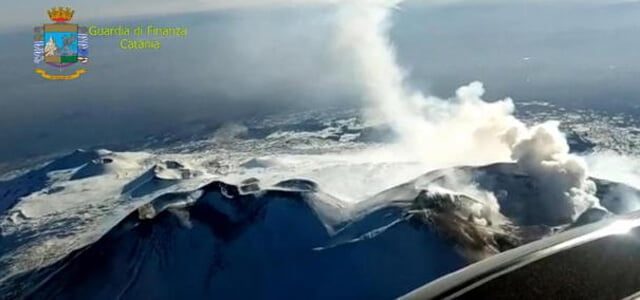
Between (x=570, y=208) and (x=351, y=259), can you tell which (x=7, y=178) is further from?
(x=570, y=208)

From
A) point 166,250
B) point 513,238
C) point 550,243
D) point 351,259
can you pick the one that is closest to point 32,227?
point 166,250

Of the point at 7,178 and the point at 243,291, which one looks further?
the point at 7,178

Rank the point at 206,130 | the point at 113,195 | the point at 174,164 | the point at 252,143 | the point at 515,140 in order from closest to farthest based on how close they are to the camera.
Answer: the point at 515,140 → the point at 113,195 → the point at 174,164 → the point at 252,143 → the point at 206,130

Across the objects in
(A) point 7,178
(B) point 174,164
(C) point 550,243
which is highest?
(C) point 550,243

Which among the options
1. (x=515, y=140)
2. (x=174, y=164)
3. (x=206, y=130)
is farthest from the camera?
(x=206, y=130)

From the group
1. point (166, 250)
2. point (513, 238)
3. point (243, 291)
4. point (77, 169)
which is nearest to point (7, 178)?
point (77, 169)

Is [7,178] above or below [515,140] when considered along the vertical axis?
below
